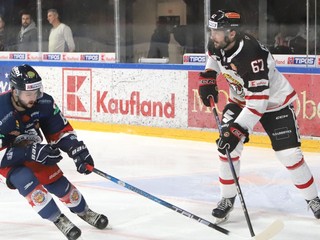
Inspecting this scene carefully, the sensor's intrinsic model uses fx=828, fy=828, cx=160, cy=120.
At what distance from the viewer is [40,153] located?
3.51 metres

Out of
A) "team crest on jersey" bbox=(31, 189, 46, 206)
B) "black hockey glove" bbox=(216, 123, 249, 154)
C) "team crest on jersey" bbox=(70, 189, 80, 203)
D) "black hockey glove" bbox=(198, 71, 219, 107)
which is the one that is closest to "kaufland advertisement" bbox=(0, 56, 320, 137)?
"black hockey glove" bbox=(198, 71, 219, 107)

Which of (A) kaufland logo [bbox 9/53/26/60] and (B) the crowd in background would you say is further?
(A) kaufland logo [bbox 9/53/26/60]

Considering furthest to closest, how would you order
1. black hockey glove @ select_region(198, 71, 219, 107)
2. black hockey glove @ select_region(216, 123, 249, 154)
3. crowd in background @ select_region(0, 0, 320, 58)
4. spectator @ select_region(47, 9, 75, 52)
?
spectator @ select_region(47, 9, 75, 52), crowd in background @ select_region(0, 0, 320, 58), black hockey glove @ select_region(198, 71, 219, 107), black hockey glove @ select_region(216, 123, 249, 154)

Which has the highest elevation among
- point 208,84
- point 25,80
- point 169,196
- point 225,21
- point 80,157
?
point 225,21

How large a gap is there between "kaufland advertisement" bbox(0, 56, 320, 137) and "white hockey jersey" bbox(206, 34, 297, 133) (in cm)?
244

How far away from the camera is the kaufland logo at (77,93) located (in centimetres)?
800

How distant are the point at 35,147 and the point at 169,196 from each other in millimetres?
1456

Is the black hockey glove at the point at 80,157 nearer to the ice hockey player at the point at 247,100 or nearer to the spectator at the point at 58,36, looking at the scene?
the ice hockey player at the point at 247,100

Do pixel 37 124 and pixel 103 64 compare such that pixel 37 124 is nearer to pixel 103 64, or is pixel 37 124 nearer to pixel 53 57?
pixel 103 64

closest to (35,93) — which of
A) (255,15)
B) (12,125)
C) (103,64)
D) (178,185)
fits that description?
(12,125)

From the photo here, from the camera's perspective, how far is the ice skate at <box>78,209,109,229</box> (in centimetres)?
391

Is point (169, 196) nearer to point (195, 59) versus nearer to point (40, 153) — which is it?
point (40, 153)

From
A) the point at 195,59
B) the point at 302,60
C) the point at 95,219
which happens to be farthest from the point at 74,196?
the point at 195,59

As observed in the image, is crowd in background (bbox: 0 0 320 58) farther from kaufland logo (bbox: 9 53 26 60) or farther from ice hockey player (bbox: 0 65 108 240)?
ice hockey player (bbox: 0 65 108 240)
